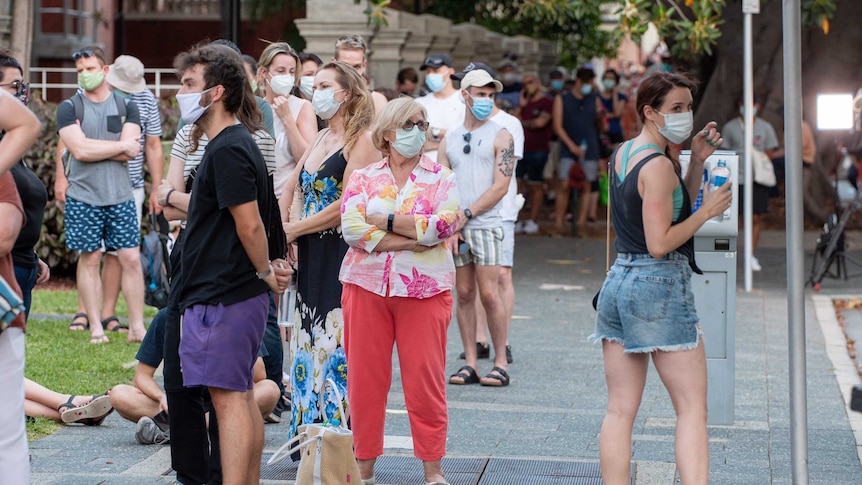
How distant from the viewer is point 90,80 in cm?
962

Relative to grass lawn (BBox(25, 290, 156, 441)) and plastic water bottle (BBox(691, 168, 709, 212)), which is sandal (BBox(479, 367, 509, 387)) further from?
grass lawn (BBox(25, 290, 156, 441))

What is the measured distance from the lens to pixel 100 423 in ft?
23.9

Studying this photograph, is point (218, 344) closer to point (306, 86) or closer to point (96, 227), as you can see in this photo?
point (306, 86)

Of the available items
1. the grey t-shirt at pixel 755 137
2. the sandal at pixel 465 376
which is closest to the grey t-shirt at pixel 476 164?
the sandal at pixel 465 376

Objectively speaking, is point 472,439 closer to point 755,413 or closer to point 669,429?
point 669,429

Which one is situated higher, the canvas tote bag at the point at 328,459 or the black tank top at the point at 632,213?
the black tank top at the point at 632,213

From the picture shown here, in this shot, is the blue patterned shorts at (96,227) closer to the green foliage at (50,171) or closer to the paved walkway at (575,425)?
the paved walkway at (575,425)

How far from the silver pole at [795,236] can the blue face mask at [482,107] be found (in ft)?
12.0

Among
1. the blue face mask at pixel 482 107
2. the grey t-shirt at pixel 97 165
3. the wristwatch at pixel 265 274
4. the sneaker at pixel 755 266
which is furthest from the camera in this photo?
the sneaker at pixel 755 266

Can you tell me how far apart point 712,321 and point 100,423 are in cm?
341

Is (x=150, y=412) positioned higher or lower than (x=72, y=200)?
lower

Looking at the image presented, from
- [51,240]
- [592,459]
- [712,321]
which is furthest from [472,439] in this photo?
[51,240]

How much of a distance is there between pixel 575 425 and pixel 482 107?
2.16 meters

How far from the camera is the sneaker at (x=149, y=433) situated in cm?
674
